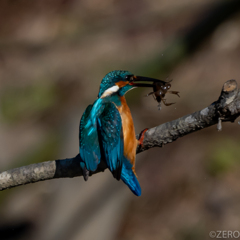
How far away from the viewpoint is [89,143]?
2256 millimetres

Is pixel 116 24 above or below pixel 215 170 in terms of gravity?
above

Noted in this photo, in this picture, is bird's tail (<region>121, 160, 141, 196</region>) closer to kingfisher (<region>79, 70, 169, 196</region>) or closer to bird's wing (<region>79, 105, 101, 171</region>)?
kingfisher (<region>79, 70, 169, 196</region>)

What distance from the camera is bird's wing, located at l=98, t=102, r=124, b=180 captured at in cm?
223

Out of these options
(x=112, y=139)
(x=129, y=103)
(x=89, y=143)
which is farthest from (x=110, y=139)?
(x=129, y=103)

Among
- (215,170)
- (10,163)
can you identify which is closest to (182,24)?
(215,170)

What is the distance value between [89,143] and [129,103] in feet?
10.8

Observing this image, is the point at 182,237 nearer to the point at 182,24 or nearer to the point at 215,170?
the point at 215,170

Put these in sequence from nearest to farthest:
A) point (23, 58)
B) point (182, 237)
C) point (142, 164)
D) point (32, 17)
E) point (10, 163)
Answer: point (182, 237) < point (142, 164) < point (10, 163) < point (23, 58) < point (32, 17)

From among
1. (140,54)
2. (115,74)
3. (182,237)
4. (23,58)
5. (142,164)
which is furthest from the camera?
(23,58)

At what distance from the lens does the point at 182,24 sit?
646cm

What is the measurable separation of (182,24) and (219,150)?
2154 millimetres

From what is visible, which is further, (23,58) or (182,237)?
(23,58)

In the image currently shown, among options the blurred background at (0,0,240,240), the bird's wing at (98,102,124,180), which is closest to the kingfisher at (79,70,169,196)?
the bird's wing at (98,102,124,180)

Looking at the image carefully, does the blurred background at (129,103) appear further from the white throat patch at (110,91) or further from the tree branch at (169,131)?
the tree branch at (169,131)
